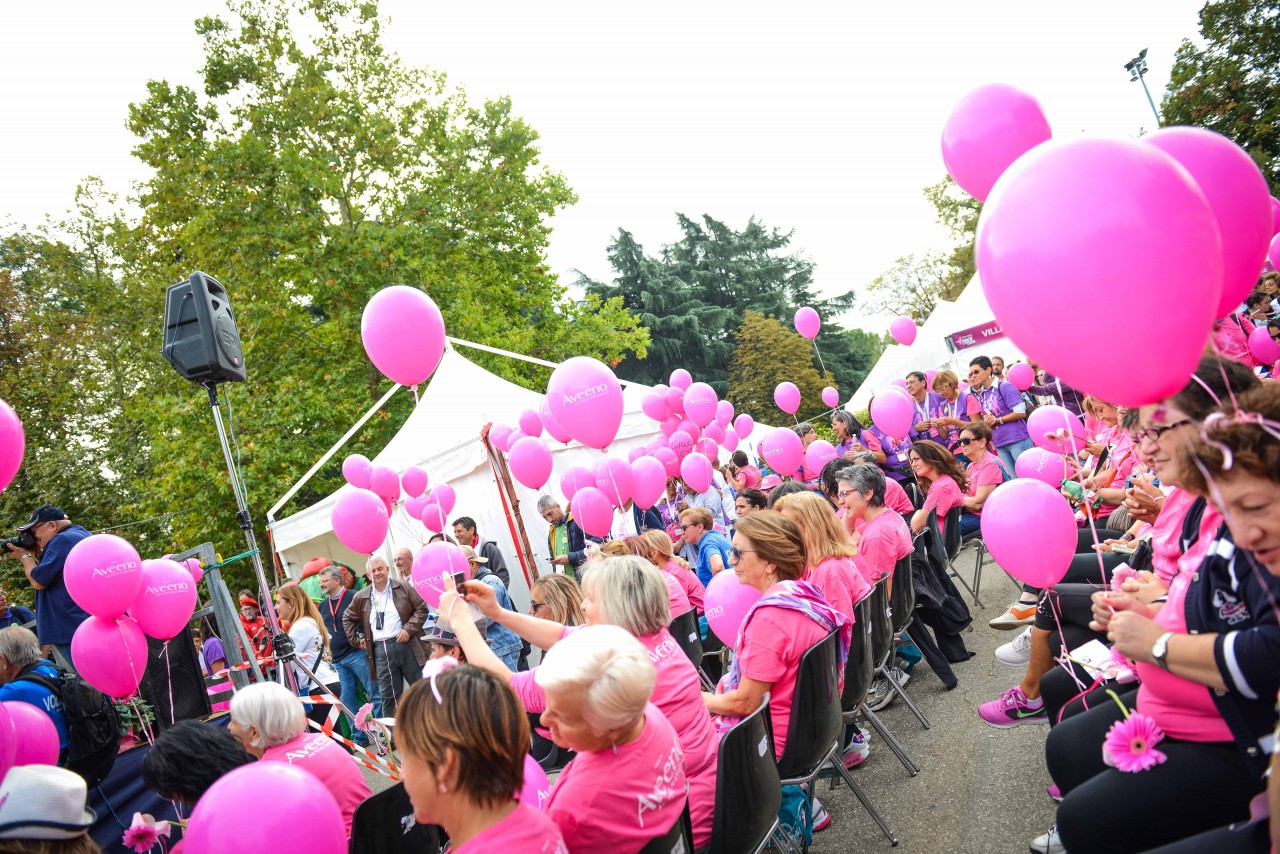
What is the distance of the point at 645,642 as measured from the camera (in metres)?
2.89

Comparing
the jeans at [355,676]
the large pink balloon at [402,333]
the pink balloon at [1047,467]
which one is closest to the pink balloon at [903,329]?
the pink balloon at [1047,467]

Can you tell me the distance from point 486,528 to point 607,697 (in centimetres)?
839

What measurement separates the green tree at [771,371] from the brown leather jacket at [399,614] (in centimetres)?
2278

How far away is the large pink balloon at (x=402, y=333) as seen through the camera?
17.2 ft

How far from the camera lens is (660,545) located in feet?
17.0

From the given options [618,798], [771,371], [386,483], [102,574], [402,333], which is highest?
[402,333]

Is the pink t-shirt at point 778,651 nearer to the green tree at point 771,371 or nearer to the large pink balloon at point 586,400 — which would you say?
the large pink balloon at point 586,400

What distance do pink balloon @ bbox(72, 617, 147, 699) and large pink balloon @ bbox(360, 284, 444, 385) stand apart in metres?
2.05

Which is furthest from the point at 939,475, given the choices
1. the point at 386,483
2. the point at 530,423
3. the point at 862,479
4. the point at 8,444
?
the point at 8,444

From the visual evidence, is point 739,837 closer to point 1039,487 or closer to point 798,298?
point 1039,487

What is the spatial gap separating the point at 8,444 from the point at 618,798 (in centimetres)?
305

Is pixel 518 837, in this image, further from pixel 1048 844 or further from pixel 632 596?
pixel 1048 844

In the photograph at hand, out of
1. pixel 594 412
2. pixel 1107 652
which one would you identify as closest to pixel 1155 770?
pixel 1107 652

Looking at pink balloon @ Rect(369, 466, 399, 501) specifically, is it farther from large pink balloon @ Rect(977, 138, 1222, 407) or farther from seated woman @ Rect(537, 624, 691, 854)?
large pink balloon @ Rect(977, 138, 1222, 407)
